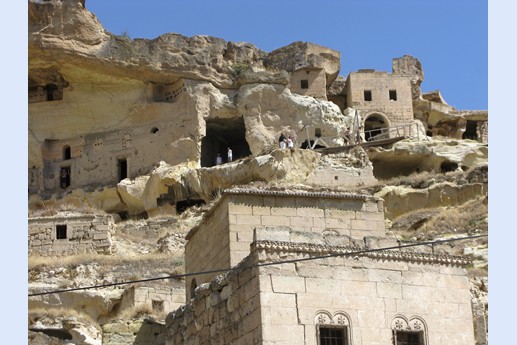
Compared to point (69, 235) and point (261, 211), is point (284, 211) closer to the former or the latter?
point (261, 211)

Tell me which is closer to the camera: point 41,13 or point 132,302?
point 132,302

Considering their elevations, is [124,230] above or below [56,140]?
below

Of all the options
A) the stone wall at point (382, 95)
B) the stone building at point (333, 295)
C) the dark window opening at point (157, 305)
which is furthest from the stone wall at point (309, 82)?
the stone building at point (333, 295)

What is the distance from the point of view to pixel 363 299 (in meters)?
16.3

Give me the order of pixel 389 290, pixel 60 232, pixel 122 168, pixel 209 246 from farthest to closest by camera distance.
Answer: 1. pixel 122 168
2. pixel 60 232
3. pixel 209 246
4. pixel 389 290

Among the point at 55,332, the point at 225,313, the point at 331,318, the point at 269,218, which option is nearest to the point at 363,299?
the point at 331,318

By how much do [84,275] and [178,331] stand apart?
36.7 feet

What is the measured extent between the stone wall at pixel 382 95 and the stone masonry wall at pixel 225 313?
30.3 m

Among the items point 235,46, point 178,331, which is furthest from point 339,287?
point 235,46

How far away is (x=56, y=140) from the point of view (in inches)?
1871

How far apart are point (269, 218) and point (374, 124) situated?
27.5m

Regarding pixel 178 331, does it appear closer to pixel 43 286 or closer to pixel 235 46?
pixel 43 286

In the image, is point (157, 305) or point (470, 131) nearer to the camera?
point (157, 305)

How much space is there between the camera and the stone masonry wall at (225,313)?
15867 millimetres
